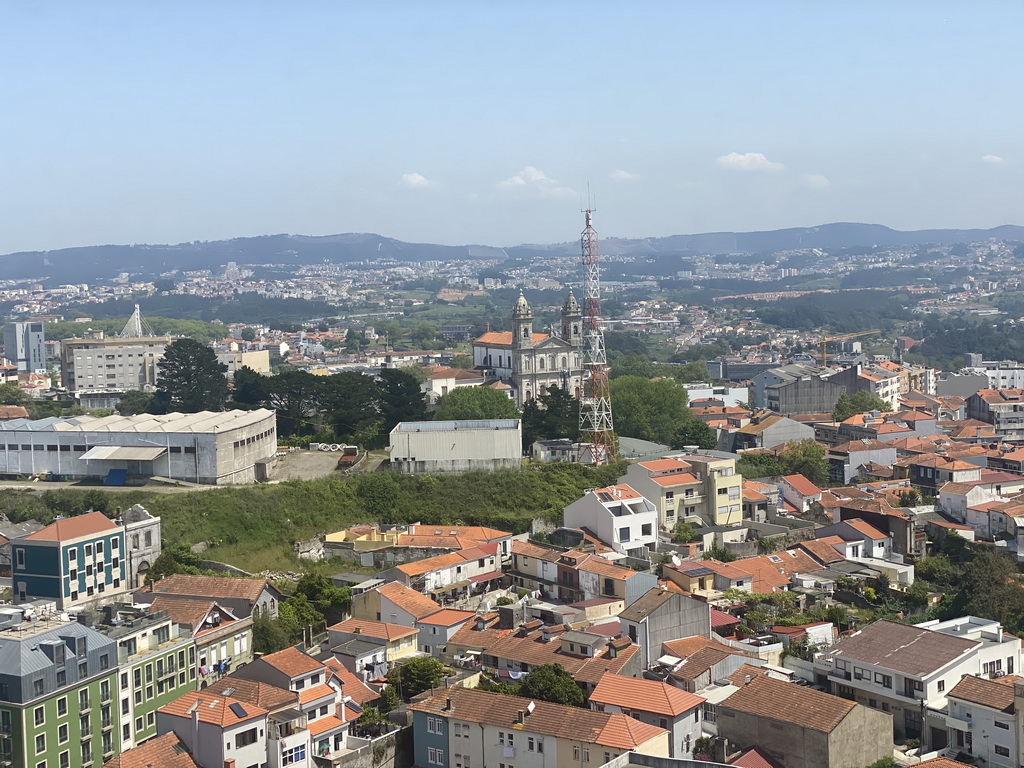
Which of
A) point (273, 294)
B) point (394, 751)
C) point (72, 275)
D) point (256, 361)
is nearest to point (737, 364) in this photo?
point (256, 361)

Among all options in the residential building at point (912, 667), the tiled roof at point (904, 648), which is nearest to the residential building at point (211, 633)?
the residential building at point (912, 667)

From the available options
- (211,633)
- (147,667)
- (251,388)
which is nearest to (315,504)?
(211,633)

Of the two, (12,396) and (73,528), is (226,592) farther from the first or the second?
(12,396)

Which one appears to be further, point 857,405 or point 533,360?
point 857,405

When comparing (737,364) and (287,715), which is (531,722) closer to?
(287,715)

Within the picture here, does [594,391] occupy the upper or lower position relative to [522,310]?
lower

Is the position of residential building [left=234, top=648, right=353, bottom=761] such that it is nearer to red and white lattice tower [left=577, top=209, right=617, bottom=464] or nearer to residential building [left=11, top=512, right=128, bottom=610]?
residential building [left=11, top=512, right=128, bottom=610]
